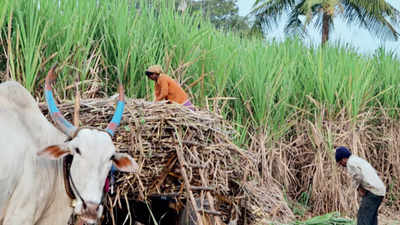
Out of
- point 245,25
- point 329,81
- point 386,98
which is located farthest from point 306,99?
Result: point 245,25

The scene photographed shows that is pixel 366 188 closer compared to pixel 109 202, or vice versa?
pixel 109 202

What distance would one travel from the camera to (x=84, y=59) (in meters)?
4.61

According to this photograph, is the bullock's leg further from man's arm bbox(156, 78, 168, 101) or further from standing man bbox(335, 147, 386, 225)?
standing man bbox(335, 147, 386, 225)

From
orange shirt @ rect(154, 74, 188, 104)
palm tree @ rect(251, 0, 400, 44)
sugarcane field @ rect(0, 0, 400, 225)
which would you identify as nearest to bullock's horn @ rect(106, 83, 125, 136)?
sugarcane field @ rect(0, 0, 400, 225)

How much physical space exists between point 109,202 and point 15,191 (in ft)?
5.10

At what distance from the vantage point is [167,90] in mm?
4582

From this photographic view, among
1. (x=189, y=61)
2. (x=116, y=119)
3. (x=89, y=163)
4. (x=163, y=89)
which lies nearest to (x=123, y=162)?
(x=89, y=163)

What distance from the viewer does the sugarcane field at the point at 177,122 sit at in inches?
109

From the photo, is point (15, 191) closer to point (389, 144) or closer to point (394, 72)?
point (389, 144)

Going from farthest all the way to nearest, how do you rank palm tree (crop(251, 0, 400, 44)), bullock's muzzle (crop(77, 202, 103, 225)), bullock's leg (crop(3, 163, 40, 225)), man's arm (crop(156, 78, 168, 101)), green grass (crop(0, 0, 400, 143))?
palm tree (crop(251, 0, 400, 44)), man's arm (crop(156, 78, 168, 101)), green grass (crop(0, 0, 400, 143)), bullock's leg (crop(3, 163, 40, 225)), bullock's muzzle (crop(77, 202, 103, 225))

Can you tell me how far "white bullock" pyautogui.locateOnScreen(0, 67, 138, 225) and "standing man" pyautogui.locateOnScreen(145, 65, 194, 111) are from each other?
64.9 inches

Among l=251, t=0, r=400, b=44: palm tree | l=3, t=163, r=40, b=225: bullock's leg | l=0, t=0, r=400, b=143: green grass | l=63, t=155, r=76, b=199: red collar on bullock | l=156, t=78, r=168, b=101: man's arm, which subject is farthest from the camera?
l=251, t=0, r=400, b=44: palm tree

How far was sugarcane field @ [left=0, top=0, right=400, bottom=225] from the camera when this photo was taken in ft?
9.11

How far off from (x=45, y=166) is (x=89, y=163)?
1.17 feet
